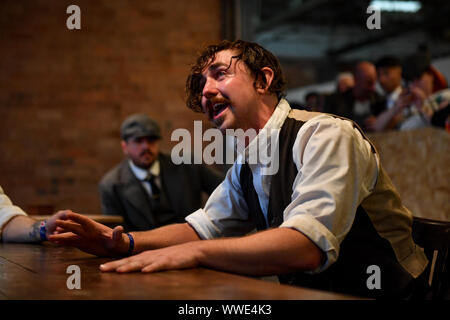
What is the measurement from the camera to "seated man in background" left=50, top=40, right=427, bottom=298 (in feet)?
3.66

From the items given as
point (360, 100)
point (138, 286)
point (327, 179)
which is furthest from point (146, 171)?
point (138, 286)

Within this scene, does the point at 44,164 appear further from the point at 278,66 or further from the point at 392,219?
the point at 392,219

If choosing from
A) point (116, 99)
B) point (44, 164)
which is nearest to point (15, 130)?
point (44, 164)

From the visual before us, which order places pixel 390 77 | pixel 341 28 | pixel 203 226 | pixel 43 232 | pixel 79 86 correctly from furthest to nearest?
pixel 341 28 → pixel 79 86 → pixel 390 77 → pixel 43 232 → pixel 203 226

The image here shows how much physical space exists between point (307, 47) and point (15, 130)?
39.5 ft

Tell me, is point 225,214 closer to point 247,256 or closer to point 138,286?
point 247,256

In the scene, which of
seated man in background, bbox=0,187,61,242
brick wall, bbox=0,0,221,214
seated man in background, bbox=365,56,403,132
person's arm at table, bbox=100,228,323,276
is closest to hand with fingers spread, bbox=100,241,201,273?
person's arm at table, bbox=100,228,323,276

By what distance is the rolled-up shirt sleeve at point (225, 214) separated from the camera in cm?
162

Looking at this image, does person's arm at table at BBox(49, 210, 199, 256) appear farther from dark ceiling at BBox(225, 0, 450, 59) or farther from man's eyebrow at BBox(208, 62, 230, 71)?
dark ceiling at BBox(225, 0, 450, 59)

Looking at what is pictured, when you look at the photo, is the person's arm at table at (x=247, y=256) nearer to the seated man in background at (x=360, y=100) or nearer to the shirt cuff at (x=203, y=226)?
the shirt cuff at (x=203, y=226)

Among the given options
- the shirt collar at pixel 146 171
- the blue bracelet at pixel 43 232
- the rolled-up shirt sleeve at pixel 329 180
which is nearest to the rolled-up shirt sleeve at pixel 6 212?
the blue bracelet at pixel 43 232

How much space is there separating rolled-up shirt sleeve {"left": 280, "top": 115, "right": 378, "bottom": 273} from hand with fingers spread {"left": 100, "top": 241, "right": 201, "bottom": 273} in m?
0.20

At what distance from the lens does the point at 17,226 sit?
188cm

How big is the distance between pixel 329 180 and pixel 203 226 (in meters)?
0.55
